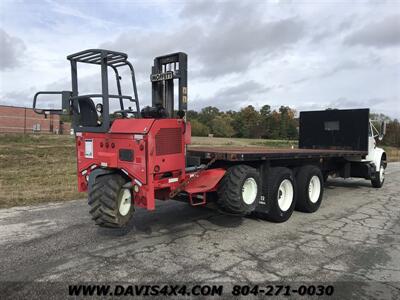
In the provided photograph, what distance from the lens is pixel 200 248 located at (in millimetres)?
5777

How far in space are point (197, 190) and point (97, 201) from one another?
1522mm

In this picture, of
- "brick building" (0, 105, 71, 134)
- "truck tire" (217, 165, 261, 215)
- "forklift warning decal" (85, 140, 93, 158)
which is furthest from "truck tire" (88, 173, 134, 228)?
"brick building" (0, 105, 71, 134)

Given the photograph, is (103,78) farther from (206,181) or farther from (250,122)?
(250,122)

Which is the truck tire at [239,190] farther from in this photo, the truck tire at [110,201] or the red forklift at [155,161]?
the truck tire at [110,201]

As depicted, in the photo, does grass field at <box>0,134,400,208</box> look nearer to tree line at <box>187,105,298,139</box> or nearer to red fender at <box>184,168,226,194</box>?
red fender at <box>184,168,226,194</box>

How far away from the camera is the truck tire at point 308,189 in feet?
27.2

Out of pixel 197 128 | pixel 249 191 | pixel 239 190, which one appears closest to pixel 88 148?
pixel 239 190

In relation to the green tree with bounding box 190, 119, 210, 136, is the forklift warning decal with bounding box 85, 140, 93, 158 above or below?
below

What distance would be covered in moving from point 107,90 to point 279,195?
12.5 feet

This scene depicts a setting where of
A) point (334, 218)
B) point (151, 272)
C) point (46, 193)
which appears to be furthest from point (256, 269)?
point (46, 193)

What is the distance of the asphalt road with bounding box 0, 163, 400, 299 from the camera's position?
15.6 ft

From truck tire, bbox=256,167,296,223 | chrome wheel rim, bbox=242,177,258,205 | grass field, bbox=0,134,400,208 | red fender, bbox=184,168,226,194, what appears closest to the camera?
red fender, bbox=184,168,226,194

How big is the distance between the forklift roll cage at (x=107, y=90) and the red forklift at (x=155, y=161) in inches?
0.6

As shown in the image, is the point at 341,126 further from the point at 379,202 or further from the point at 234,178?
the point at 234,178
